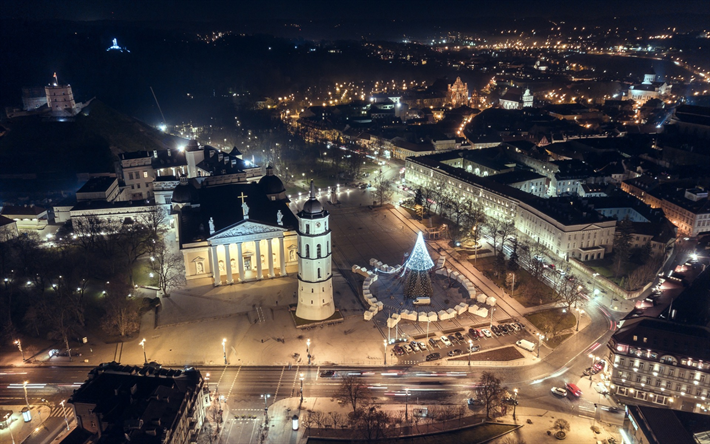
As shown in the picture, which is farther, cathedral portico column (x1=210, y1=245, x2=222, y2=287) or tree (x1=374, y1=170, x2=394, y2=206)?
tree (x1=374, y1=170, x2=394, y2=206)

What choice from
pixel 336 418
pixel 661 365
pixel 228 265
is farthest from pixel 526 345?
pixel 228 265

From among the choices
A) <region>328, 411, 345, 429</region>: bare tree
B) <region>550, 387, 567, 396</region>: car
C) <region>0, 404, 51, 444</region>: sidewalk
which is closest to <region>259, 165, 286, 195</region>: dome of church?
<region>328, 411, 345, 429</region>: bare tree

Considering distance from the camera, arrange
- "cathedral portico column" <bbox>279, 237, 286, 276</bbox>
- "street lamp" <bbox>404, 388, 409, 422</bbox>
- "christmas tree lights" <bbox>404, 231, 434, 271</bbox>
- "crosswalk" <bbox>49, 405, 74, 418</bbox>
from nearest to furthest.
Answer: "street lamp" <bbox>404, 388, 409, 422</bbox> → "crosswalk" <bbox>49, 405, 74, 418</bbox> → "christmas tree lights" <bbox>404, 231, 434, 271</bbox> → "cathedral portico column" <bbox>279, 237, 286, 276</bbox>

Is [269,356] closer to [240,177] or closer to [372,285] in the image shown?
[372,285]

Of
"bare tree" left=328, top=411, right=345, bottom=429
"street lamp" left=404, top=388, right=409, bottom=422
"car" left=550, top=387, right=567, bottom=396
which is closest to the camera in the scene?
"bare tree" left=328, top=411, right=345, bottom=429

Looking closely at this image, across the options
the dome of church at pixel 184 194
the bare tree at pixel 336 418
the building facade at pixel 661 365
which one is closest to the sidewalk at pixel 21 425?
the bare tree at pixel 336 418

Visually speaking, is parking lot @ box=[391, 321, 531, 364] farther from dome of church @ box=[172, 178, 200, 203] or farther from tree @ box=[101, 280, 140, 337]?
dome of church @ box=[172, 178, 200, 203]

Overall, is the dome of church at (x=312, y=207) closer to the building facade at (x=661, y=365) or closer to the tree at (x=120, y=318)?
the tree at (x=120, y=318)

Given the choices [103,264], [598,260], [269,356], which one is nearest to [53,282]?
[103,264]
